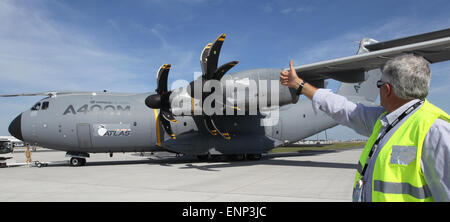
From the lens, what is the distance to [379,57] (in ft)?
30.5

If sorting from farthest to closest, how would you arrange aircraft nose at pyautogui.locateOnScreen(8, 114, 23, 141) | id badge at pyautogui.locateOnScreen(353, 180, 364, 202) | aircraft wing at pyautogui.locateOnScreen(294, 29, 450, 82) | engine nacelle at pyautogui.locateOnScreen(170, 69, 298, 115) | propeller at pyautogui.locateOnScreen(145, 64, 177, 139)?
aircraft nose at pyautogui.locateOnScreen(8, 114, 23, 141), propeller at pyautogui.locateOnScreen(145, 64, 177, 139), engine nacelle at pyautogui.locateOnScreen(170, 69, 298, 115), aircraft wing at pyautogui.locateOnScreen(294, 29, 450, 82), id badge at pyautogui.locateOnScreen(353, 180, 364, 202)

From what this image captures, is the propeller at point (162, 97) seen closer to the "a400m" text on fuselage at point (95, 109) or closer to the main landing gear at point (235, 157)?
the "a400m" text on fuselage at point (95, 109)

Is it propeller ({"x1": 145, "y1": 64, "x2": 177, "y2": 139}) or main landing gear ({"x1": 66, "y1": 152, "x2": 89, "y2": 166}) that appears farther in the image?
main landing gear ({"x1": 66, "y1": 152, "x2": 89, "y2": 166})

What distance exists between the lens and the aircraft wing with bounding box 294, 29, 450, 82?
28.1ft

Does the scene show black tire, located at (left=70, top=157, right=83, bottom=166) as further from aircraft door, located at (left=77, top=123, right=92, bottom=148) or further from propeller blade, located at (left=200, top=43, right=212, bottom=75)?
propeller blade, located at (left=200, top=43, right=212, bottom=75)

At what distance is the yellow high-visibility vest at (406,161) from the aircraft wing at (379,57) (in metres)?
8.49

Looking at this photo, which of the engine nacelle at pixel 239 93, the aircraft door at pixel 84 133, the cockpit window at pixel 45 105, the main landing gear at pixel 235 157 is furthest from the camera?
the main landing gear at pixel 235 157

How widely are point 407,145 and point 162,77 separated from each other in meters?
11.0

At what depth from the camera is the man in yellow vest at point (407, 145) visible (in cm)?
145

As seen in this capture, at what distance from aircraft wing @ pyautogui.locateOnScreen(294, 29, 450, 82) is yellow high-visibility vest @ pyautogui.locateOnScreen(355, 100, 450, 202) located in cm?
849

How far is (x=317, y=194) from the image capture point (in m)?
6.29

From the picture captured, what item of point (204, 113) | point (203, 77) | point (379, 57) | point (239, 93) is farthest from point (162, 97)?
point (379, 57)

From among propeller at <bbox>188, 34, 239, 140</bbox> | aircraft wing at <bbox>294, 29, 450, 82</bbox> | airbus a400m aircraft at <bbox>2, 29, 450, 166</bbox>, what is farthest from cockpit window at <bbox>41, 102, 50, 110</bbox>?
aircraft wing at <bbox>294, 29, 450, 82</bbox>

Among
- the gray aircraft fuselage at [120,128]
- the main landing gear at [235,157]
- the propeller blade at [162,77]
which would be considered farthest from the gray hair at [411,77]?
the main landing gear at [235,157]
